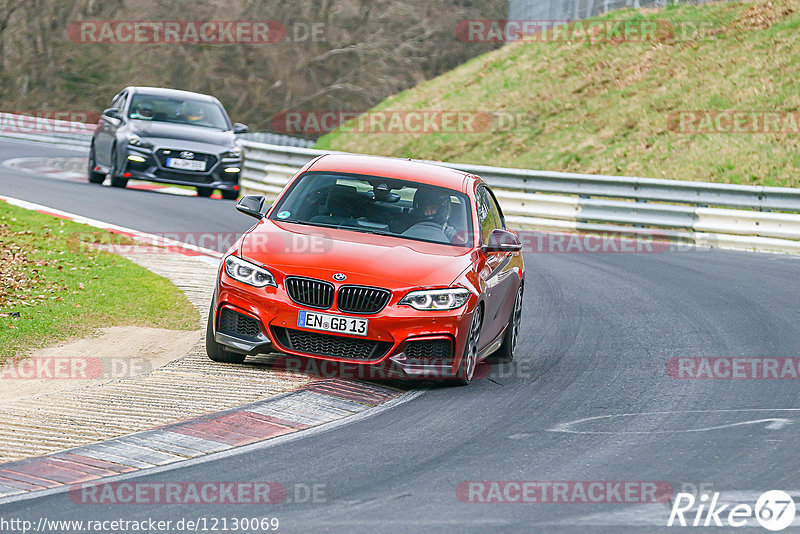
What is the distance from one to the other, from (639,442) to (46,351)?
15.3ft

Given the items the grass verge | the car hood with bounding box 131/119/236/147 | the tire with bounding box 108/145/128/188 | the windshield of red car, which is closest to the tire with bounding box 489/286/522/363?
the windshield of red car

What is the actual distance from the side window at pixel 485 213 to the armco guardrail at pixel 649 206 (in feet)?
32.8

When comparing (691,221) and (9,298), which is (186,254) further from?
(691,221)

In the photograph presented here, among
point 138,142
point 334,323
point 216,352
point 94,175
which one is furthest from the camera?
point 94,175

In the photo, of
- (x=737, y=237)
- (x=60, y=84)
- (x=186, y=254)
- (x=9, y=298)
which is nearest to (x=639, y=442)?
(x=9, y=298)

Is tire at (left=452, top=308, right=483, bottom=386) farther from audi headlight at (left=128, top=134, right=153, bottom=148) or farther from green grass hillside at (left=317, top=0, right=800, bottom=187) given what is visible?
green grass hillside at (left=317, top=0, right=800, bottom=187)

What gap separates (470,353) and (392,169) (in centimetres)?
Result: 205

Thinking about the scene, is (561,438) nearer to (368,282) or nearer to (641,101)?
(368,282)

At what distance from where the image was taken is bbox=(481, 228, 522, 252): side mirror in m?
9.36

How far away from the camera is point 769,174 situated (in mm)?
24625

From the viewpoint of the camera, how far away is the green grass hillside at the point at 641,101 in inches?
1045

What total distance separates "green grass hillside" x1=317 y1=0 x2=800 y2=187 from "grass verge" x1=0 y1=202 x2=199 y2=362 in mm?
15449

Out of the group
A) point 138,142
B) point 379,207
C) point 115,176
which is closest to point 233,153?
point 138,142

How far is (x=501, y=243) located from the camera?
9.45m
